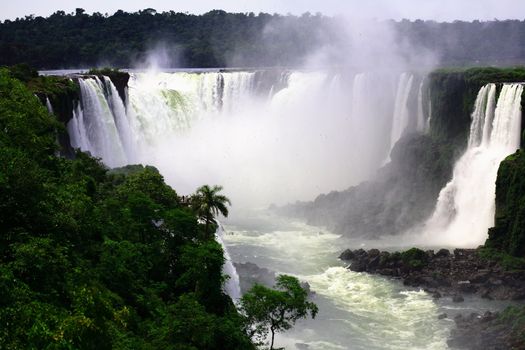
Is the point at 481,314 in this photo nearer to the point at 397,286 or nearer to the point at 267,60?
the point at 397,286

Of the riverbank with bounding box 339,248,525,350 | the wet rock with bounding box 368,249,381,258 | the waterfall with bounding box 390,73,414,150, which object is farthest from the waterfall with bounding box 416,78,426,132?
the wet rock with bounding box 368,249,381,258

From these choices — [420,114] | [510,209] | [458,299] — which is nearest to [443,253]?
[510,209]

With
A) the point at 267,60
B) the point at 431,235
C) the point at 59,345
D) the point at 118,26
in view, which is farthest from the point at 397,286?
the point at 118,26

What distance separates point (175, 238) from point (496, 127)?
27289 millimetres

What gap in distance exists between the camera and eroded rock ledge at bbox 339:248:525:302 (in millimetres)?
37062

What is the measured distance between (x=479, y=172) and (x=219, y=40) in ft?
232

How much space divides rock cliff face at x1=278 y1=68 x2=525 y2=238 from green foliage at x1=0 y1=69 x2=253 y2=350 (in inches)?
891

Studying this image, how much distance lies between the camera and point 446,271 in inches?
1554

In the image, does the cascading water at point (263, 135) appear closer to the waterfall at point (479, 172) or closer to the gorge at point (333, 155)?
the gorge at point (333, 155)

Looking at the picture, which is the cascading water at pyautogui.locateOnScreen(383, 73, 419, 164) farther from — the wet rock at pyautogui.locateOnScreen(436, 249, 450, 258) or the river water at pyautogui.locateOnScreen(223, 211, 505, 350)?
the wet rock at pyautogui.locateOnScreen(436, 249, 450, 258)

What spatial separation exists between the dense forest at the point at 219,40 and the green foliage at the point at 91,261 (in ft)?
204

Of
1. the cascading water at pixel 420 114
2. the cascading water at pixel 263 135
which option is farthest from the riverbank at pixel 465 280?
the cascading water at pixel 420 114

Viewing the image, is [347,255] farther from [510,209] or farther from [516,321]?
[516,321]

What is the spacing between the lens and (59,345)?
1322 centimetres
